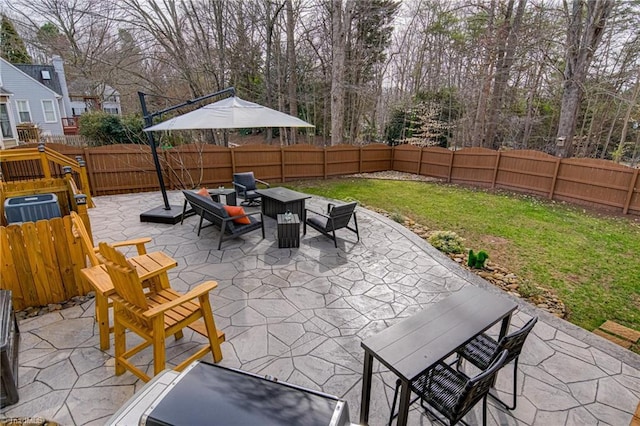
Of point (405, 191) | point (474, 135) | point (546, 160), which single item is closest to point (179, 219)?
point (405, 191)

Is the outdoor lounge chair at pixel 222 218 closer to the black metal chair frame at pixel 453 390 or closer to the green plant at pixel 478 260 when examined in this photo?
the green plant at pixel 478 260

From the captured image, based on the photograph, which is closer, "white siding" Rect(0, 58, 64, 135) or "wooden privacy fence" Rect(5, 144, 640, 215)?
"wooden privacy fence" Rect(5, 144, 640, 215)

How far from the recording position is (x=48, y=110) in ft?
64.0

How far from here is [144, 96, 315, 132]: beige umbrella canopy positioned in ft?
15.9

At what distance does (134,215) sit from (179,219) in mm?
1203

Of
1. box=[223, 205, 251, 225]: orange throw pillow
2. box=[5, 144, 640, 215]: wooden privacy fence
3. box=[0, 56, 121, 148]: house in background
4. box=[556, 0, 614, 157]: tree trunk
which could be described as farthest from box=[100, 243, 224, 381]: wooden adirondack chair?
box=[0, 56, 121, 148]: house in background

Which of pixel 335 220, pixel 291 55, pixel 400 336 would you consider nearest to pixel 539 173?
pixel 335 220

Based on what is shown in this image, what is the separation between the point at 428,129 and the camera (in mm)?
16703

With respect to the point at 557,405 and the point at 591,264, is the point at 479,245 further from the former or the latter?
the point at 557,405

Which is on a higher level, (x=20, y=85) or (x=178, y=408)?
(x=20, y=85)

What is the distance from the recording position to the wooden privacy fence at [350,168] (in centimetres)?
857

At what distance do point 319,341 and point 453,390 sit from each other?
1.33 meters

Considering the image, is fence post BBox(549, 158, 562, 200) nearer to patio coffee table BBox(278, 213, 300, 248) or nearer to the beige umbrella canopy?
the beige umbrella canopy

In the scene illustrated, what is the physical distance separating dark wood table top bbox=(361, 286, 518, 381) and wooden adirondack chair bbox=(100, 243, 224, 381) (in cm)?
139
